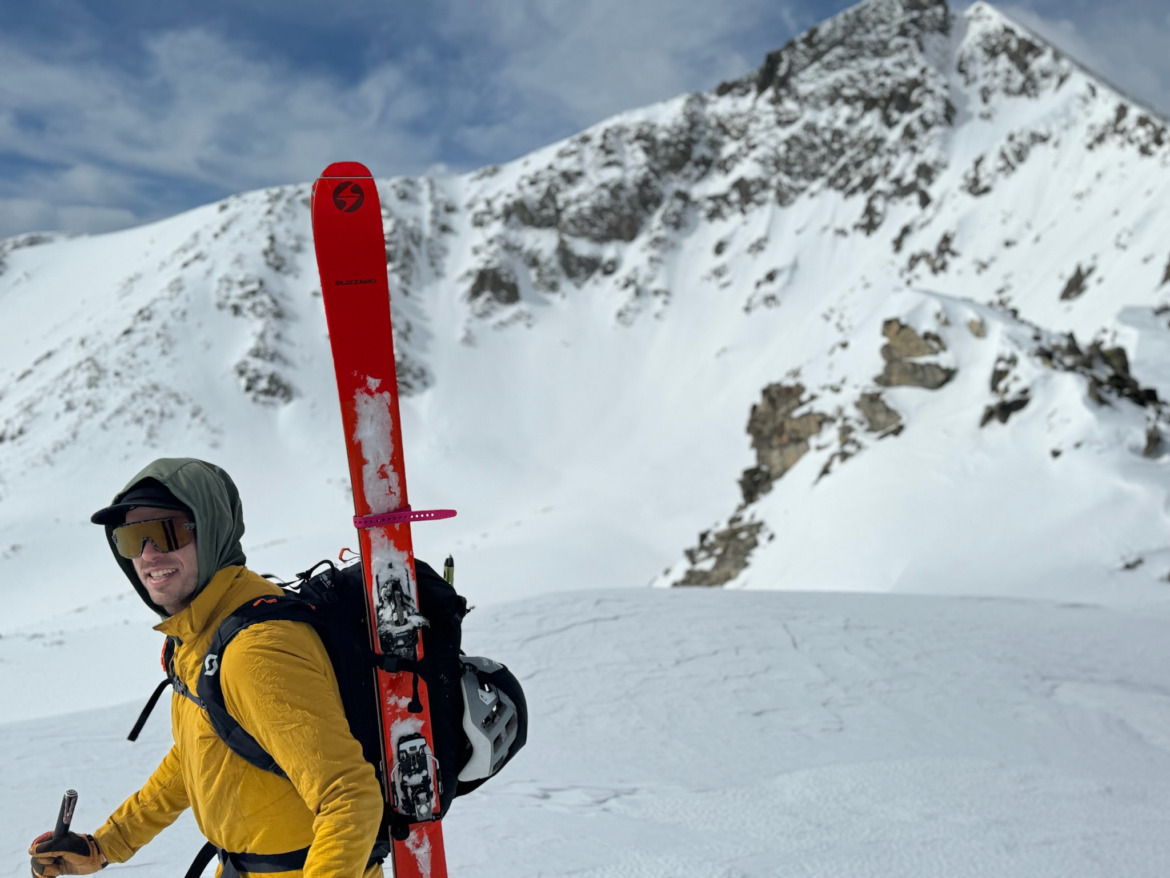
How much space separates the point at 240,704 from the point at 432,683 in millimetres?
471

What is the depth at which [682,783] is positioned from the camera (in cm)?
446

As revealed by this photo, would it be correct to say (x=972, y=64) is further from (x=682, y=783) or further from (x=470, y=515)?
(x=682, y=783)

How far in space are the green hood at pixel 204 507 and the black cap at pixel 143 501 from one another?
13mm

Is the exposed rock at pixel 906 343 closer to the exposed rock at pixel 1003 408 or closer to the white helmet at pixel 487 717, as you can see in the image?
the exposed rock at pixel 1003 408

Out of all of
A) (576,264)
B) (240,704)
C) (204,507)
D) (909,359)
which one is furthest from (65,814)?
(576,264)

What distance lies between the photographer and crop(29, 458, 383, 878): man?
150 centimetres

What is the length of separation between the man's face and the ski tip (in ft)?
3.47

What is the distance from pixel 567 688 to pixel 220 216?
66.3 metres

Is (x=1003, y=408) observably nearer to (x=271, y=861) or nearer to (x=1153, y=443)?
(x=1153, y=443)

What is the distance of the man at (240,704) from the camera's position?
1.50m

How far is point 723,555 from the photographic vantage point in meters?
20.0

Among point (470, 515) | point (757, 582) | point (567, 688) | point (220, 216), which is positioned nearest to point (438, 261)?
point (220, 216)

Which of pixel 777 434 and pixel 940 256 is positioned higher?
pixel 940 256

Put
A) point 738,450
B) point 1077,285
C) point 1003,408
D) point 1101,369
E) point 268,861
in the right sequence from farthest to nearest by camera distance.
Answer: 1. point 738,450
2. point 1077,285
3. point 1101,369
4. point 1003,408
5. point 268,861
